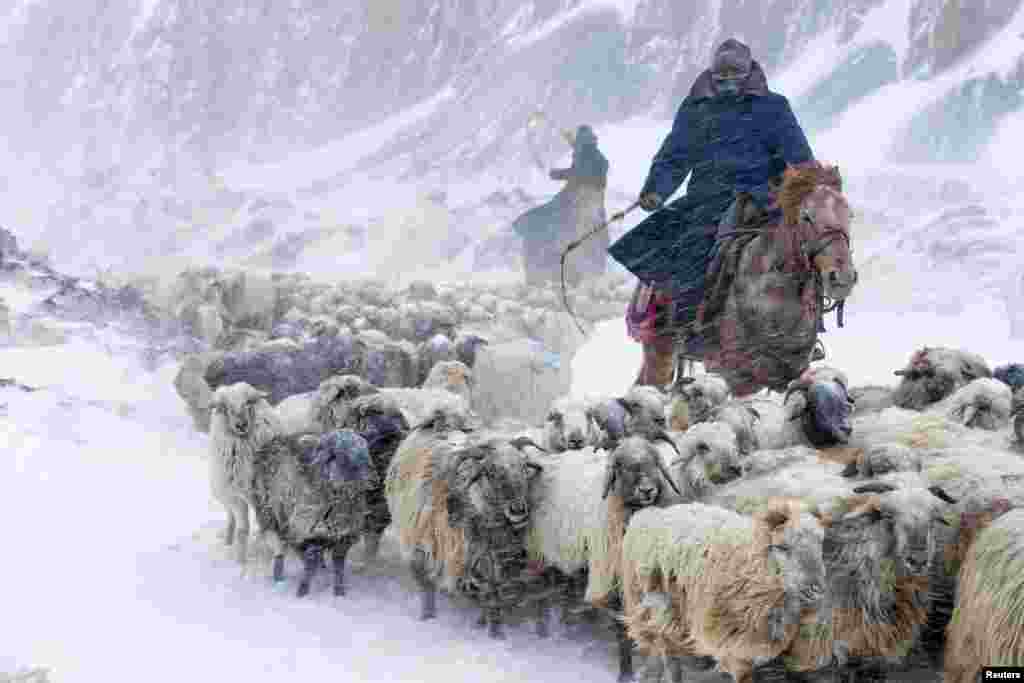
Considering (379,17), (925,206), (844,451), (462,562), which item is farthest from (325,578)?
(379,17)

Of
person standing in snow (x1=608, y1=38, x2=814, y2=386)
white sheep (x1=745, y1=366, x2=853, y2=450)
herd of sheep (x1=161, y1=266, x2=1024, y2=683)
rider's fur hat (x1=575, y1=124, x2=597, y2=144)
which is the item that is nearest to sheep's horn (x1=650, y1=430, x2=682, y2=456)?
herd of sheep (x1=161, y1=266, x2=1024, y2=683)

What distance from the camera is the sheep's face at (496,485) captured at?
4.59 meters

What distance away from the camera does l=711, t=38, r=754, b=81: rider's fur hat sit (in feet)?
23.6

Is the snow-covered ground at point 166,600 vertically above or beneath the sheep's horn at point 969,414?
beneath

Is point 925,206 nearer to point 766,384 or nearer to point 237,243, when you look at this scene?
point 766,384

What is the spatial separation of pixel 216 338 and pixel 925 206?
42.2 feet

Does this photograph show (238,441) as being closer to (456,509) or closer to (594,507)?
(456,509)

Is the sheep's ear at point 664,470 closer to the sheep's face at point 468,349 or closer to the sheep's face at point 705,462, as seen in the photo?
the sheep's face at point 705,462

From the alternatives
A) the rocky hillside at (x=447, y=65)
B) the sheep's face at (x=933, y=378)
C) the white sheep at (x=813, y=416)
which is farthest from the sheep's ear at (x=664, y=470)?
the rocky hillside at (x=447, y=65)

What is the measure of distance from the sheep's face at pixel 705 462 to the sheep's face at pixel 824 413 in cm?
47

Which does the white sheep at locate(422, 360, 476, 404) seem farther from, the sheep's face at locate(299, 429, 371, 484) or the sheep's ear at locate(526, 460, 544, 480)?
the sheep's ear at locate(526, 460, 544, 480)

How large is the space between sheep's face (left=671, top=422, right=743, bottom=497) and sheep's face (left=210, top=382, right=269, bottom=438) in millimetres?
2702

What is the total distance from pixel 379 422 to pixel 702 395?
1999 millimetres

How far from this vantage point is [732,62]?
7.18 meters
